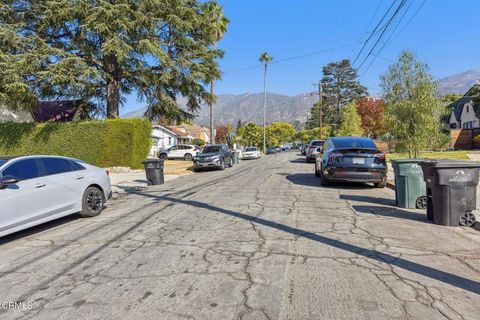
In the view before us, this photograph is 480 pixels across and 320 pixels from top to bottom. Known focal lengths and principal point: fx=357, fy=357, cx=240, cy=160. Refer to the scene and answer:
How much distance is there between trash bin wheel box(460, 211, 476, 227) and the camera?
6.52m

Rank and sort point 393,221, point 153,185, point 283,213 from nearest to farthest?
1. point 393,221
2. point 283,213
3. point 153,185

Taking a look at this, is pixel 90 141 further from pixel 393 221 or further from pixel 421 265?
pixel 421 265

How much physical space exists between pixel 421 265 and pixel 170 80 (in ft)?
78.0

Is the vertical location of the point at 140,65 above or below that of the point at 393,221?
above

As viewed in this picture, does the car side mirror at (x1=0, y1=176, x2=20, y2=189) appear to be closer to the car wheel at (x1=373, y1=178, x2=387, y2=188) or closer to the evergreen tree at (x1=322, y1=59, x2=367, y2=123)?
the car wheel at (x1=373, y1=178, x2=387, y2=188)

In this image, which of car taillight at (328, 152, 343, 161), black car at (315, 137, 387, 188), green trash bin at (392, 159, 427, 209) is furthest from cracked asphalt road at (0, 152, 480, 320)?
car taillight at (328, 152, 343, 161)

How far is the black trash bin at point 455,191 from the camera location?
6438mm

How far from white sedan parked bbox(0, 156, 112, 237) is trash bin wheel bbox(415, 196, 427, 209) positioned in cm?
733

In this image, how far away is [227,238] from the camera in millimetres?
5879

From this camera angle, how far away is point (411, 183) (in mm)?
8047

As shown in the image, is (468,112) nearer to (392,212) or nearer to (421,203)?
(421,203)

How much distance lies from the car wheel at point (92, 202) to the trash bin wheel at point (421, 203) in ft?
24.1

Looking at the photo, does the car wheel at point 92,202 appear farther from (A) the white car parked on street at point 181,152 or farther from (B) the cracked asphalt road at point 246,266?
(A) the white car parked on street at point 181,152

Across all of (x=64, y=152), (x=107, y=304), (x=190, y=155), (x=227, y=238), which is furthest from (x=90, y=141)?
(x=107, y=304)
